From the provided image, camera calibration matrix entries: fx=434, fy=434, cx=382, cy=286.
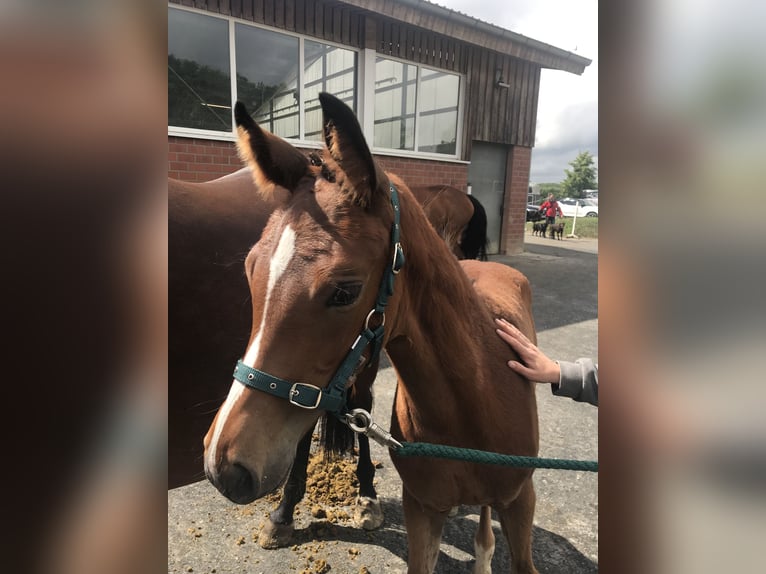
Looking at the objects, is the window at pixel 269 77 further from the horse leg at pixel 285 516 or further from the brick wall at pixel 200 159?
the horse leg at pixel 285 516

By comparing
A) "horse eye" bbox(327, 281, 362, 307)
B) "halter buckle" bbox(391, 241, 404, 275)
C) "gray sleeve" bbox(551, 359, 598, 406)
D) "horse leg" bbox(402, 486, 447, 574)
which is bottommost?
"horse leg" bbox(402, 486, 447, 574)

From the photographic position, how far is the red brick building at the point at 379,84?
6020mm

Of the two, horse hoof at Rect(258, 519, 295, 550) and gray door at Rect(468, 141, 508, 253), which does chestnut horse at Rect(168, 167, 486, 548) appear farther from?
gray door at Rect(468, 141, 508, 253)

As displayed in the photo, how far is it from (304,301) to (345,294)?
12cm

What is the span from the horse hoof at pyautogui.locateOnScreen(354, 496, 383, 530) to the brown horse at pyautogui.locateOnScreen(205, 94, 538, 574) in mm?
1028

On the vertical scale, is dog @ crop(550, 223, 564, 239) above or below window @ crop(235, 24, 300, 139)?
below

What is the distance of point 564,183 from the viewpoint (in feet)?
142

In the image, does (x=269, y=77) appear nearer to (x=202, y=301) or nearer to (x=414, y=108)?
(x=414, y=108)

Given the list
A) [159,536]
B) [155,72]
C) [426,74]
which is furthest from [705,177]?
[426,74]

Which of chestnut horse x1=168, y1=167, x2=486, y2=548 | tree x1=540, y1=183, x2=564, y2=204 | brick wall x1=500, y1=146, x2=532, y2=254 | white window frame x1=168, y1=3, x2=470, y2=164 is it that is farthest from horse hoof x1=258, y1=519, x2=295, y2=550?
tree x1=540, y1=183, x2=564, y2=204

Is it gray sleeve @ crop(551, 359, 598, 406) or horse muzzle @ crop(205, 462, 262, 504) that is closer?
horse muzzle @ crop(205, 462, 262, 504)

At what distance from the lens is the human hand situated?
1.71 metres

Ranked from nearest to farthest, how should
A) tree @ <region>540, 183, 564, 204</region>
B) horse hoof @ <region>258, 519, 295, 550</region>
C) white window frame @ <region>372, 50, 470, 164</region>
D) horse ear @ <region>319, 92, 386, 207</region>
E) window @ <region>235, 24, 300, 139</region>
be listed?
horse ear @ <region>319, 92, 386, 207</region> → horse hoof @ <region>258, 519, 295, 550</region> → window @ <region>235, 24, 300, 139</region> → white window frame @ <region>372, 50, 470, 164</region> → tree @ <region>540, 183, 564, 204</region>

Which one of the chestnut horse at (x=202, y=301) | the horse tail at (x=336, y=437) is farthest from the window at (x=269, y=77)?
the horse tail at (x=336, y=437)
